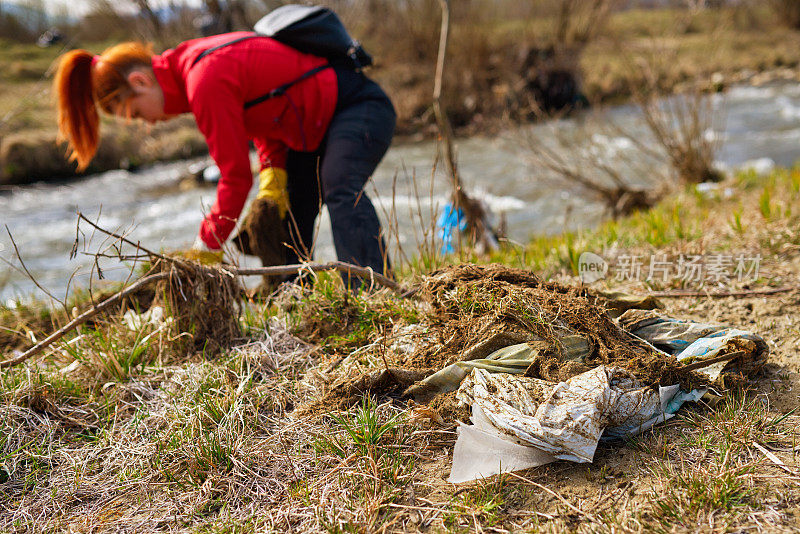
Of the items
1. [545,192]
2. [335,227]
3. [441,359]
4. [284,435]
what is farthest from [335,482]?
[545,192]

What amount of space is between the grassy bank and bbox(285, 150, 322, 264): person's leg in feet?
2.79

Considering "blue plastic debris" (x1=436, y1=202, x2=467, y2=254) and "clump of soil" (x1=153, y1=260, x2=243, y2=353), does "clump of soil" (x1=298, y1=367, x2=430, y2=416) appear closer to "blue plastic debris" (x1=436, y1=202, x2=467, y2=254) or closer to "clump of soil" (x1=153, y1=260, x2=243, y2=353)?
"clump of soil" (x1=153, y1=260, x2=243, y2=353)

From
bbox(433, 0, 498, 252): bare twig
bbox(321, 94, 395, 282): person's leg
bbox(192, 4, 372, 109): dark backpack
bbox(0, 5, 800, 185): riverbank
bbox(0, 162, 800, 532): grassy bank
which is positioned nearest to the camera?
bbox(0, 162, 800, 532): grassy bank

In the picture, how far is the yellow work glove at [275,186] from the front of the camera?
10.7ft

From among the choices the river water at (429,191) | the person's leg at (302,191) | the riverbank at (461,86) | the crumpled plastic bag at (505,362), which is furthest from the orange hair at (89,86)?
the riverbank at (461,86)

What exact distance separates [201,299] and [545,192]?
22.2 ft

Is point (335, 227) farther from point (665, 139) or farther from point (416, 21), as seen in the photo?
point (416, 21)

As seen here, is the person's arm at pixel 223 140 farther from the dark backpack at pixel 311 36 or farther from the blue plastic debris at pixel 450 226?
the blue plastic debris at pixel 450 226

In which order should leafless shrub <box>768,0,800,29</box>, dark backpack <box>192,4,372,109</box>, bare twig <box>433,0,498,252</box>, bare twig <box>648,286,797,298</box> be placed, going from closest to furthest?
bare twig <box>648,286,797,298</box>
dark backpack <box>192,4,372,109</box>
bare twig <box>433,0,498,252</box>
leafless shrub <box>768,0,800,29</box>

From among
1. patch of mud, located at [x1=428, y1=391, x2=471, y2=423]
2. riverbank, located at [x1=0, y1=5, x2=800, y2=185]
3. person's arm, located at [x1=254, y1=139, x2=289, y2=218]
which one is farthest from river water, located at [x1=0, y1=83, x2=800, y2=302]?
patch of mud, located at [x1=428, y1=391, x2=471, y2=423]

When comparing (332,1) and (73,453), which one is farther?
(332,1)

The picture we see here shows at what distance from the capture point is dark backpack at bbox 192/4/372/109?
3053mm

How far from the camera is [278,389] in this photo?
7.22 ft

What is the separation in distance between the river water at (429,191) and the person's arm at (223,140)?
255 centimetres
